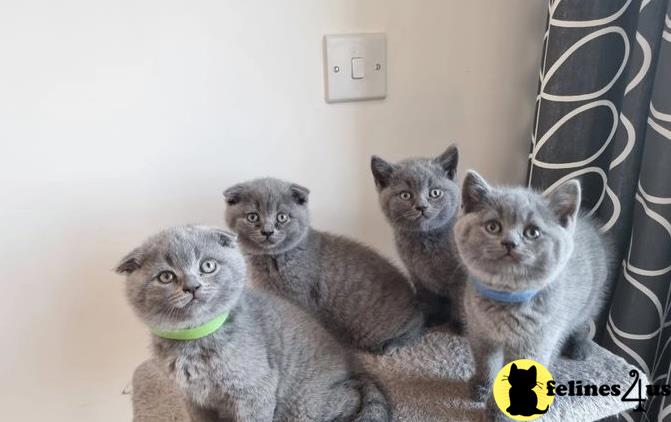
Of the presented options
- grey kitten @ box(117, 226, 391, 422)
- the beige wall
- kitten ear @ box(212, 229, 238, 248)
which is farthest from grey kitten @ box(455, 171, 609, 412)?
the beige wall

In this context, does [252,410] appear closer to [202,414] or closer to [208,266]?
[202,414]

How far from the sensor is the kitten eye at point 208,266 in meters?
0.68

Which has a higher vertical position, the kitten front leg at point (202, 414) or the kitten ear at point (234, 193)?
the kitten ear at point (234, 193)

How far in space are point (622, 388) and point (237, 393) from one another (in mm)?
624

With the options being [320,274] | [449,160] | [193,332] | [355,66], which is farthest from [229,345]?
[355,66]

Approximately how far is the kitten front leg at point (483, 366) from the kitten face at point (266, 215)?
359 millimetres

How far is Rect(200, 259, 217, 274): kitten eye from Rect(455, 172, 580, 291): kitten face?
1.15 feet

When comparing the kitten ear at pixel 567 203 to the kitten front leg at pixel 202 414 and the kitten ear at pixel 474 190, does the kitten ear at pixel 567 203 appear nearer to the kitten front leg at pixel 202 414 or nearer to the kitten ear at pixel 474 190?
the kitten ear at pixel 474 190

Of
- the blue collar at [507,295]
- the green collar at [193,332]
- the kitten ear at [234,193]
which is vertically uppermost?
the kitten ear at [234,193]

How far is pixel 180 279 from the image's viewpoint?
662 millimetres

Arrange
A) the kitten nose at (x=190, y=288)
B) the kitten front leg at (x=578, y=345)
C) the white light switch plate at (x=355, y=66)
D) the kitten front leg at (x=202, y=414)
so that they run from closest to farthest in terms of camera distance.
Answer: the kitten nose at (x=190, y=288) → the kitten front leg at (x=202, y=414) → the kitten front leg at (x=578, y=345) → the white light switch plate at (x=355, y=66)

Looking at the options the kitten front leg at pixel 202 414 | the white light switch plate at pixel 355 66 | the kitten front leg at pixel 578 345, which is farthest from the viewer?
the white light switch plate at pixel 355 66

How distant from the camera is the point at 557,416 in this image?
767mm

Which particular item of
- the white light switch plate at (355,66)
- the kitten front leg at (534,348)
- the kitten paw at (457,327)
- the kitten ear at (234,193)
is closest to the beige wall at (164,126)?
the white light switch plate at (355,66)
